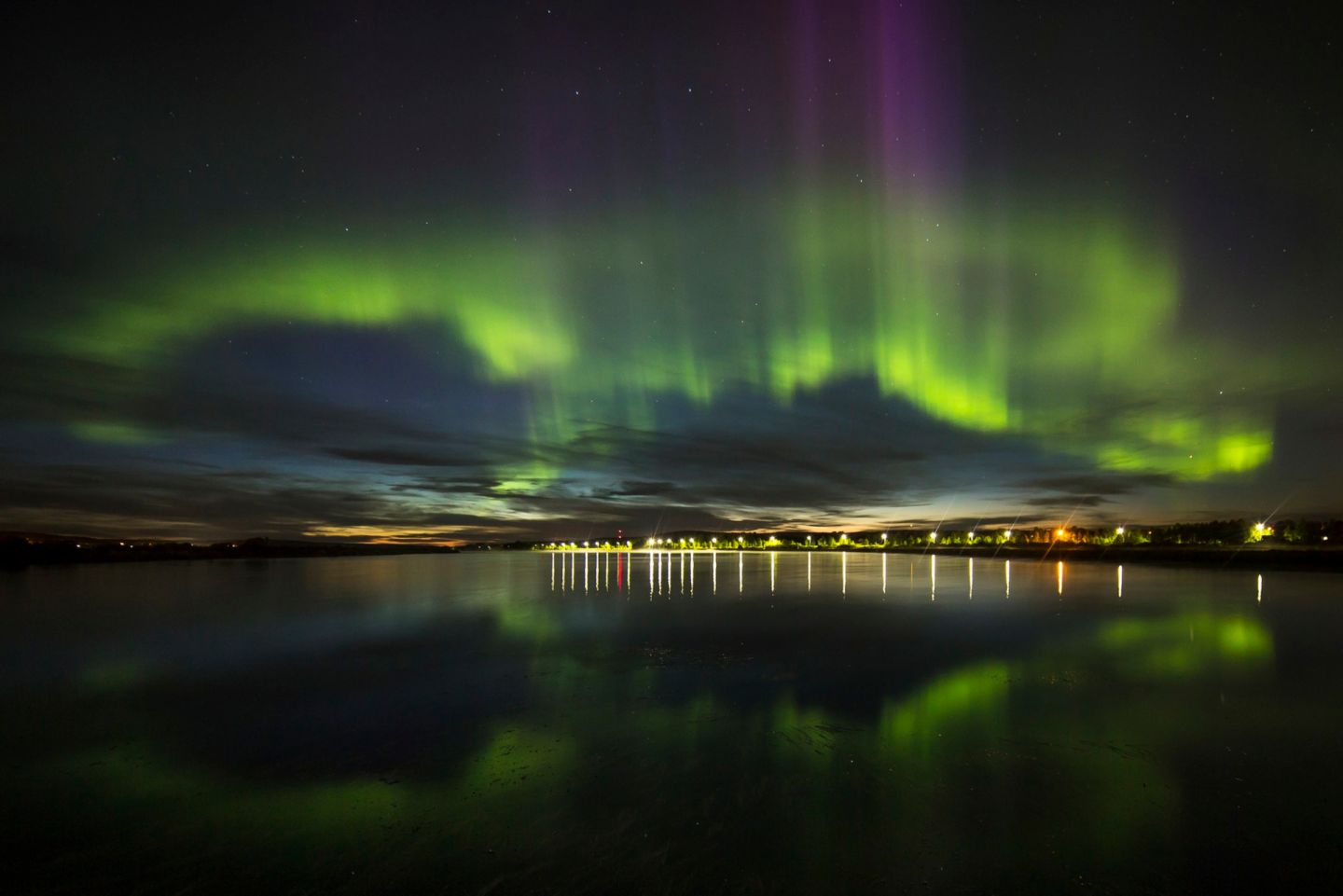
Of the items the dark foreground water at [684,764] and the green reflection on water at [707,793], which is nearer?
the dark foreground water at [684,764]

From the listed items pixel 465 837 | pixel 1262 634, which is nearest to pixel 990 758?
pixel 465 837

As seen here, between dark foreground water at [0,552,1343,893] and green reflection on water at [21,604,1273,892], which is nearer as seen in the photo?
dark foreground water at [0,552,1343,893]

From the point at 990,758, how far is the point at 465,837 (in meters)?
6.95

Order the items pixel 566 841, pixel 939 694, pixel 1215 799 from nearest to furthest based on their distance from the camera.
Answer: pixel 566 841 → pixel 1215 799 → pixel 939 694

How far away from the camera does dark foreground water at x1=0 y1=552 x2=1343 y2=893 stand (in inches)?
234

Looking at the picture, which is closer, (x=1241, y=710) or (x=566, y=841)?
(x=566, y=841)

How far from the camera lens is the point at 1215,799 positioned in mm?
7258

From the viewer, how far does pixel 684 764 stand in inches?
336

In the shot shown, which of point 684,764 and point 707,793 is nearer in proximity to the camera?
point 707,793

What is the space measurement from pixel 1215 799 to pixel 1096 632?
1417 cm

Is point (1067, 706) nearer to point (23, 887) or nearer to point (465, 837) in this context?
point (465, 837)

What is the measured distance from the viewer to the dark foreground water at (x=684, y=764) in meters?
5.93

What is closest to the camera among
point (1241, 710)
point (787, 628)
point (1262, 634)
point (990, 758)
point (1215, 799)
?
point (1215, 799)

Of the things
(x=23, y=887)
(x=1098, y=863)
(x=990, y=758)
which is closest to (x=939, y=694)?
(x=990, y=758)
